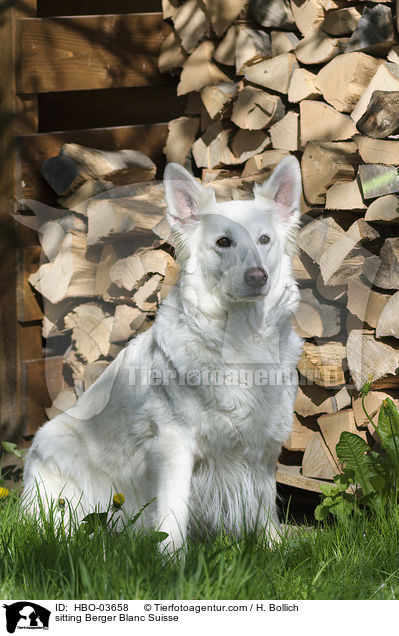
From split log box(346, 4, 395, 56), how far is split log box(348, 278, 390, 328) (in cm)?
99

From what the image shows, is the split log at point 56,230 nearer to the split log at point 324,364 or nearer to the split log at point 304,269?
the split log at point 304,269

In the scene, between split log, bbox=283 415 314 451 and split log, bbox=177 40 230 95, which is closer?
split log, bbox=283 415 314 451

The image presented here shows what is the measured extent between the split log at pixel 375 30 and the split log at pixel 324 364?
4.22ft

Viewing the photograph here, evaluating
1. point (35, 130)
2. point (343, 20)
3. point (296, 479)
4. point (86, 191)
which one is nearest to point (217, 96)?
point (343, 20)

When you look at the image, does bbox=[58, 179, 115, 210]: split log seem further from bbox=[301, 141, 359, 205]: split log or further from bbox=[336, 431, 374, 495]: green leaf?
bbox=[336, 431, 374, 495]: green leaf

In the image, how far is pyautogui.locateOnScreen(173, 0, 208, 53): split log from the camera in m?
3.70

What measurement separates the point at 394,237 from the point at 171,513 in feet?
4.76

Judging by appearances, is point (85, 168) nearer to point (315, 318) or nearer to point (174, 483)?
point (315, 318)

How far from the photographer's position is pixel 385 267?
2922 millimetres

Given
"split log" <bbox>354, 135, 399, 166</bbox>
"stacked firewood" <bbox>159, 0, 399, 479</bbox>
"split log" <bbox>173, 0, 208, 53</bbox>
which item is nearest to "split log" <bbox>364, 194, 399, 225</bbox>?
"stacked firewood" <bbox>159, 0, 399, 479</bbox>

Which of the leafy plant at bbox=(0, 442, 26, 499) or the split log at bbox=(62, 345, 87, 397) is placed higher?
the split log at bbox=(62, 345, 87, 397)
